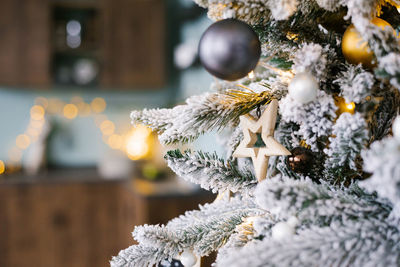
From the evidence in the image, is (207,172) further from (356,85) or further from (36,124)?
(36,124)

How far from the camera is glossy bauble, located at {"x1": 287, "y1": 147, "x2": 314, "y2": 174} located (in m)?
0.43

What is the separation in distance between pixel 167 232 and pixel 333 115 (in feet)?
0.70

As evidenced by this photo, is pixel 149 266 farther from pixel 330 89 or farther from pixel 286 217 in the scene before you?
pixel 330 89

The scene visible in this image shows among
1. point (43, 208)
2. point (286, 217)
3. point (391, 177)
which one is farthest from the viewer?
point (43, 208)

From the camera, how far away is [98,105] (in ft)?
11.4

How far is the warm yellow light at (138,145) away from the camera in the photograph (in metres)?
3.34

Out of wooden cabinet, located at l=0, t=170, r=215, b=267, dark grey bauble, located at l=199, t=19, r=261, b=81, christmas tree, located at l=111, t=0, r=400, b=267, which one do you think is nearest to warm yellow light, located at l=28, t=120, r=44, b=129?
wooden cabinet, located at l=0, t=170, r=215, b=267

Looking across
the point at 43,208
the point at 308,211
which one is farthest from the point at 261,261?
the point at 43,208

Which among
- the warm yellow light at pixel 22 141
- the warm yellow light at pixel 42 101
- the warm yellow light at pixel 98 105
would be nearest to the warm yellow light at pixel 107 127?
the warm yellow light at pixel 98 105

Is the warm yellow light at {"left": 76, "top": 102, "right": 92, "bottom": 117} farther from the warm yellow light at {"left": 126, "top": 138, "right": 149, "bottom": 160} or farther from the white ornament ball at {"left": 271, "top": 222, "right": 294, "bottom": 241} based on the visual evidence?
the white ornament ball at {"left": 271, "top": 222, "right": 294, "bottom": 241}

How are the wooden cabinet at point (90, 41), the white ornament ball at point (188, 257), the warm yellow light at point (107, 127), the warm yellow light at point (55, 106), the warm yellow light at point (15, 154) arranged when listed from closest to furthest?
the white ornament ball at point (188, 257) < the wooden cabinet at point (90, 41) < the warm yellow light at point (15, 154) < the warm yellow light at point (55, 106) < the warm yellow light at point (107, 127)

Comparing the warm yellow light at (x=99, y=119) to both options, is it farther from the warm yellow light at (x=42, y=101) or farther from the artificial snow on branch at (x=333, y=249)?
the artificial snow on branch at (x=333, y=249)

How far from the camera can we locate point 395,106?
0.40 m

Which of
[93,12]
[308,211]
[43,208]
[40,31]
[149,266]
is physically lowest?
[43,208]
